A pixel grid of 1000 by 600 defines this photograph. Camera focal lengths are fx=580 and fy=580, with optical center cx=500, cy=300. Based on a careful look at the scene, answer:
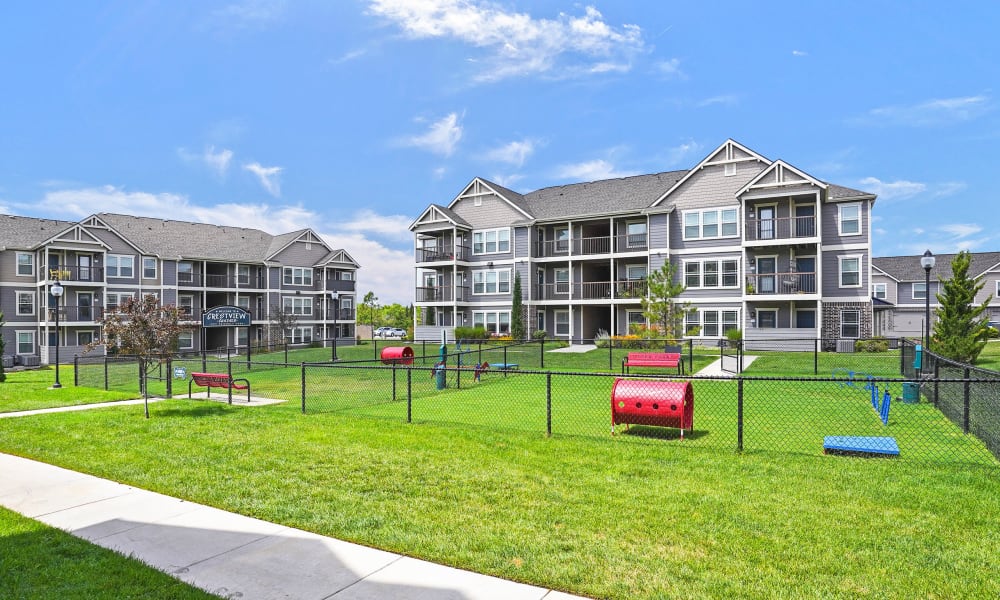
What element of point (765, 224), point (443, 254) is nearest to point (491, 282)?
point (443, 254)

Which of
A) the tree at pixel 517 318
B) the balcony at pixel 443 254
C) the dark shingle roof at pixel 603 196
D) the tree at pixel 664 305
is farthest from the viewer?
the balcony at pixel 443 254

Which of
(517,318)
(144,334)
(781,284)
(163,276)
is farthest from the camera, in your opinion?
(163,276)

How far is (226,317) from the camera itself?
29938 mm

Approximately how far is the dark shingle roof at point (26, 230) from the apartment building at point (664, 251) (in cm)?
2640

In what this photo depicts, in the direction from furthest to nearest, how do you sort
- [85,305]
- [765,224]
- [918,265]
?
[918,265] → [85,305] → [765,224]

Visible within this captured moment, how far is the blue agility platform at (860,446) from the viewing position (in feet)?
26.9

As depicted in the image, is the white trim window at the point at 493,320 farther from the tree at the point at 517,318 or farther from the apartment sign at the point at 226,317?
the apartment sign at the point at 226,317

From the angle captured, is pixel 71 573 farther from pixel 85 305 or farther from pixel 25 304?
pixel 25 304

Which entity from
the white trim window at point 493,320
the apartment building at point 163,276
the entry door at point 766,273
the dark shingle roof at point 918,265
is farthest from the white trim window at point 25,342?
the dark shingle roof at point 918,265

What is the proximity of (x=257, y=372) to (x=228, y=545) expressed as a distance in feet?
67.8

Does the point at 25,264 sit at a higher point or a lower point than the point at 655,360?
higher

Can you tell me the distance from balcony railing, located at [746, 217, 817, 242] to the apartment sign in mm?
27437

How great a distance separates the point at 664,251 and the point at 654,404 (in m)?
26.5

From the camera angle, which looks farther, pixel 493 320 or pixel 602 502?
pixel 493 320
